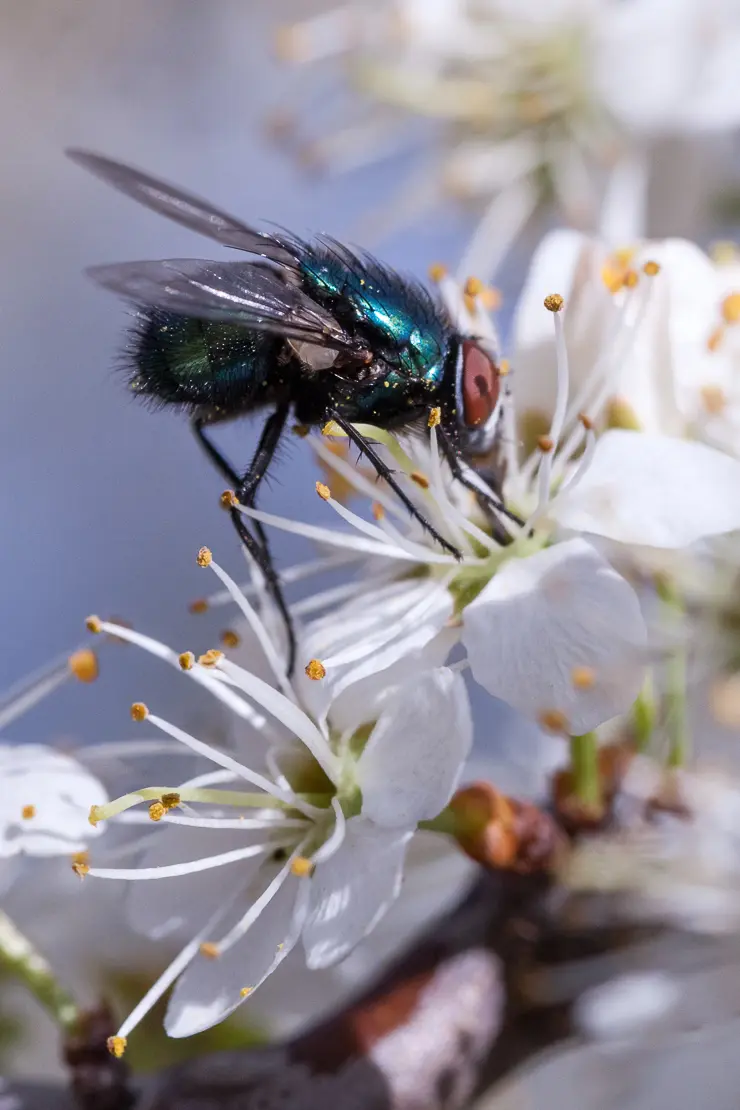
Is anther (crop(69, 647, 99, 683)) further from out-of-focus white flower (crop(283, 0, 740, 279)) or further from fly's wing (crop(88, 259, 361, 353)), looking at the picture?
out-of-focus white flower (crop(283, 0, 740, 279))

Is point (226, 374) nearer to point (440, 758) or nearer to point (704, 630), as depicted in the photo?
point (440, 758)

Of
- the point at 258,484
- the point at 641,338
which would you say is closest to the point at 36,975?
the point at 258,484

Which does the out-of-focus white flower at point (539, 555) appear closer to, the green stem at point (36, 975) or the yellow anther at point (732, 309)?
the yellow anther at point (732, 309)

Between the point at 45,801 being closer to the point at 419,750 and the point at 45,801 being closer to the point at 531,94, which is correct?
the point at 419,750

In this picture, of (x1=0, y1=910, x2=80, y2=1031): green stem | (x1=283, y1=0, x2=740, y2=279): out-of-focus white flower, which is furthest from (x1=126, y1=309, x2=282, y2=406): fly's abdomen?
(x1=283, y1=0, x2=740, y2=279): out-of-focus white flower

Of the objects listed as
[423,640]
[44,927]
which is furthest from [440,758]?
[44,927]

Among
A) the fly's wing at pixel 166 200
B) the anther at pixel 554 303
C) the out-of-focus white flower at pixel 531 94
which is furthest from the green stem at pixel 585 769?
the out-of-focus white flower at pixel 531 94
